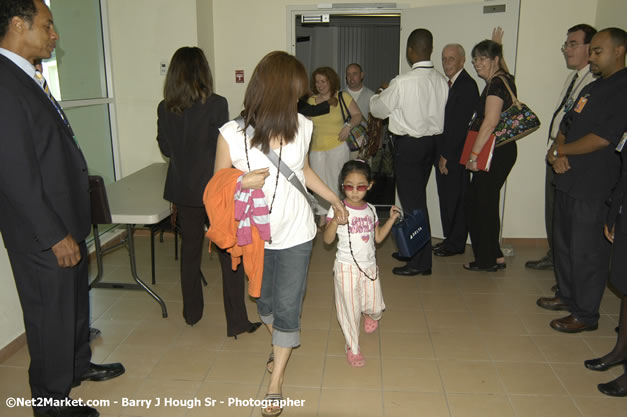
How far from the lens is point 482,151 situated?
390 cm

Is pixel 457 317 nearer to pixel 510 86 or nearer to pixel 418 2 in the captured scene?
pixel 510 86

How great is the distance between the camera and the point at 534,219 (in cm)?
→ 496

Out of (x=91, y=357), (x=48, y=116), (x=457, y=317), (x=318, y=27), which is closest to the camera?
(x=48, y=116)

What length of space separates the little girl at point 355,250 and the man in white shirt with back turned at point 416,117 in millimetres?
1296

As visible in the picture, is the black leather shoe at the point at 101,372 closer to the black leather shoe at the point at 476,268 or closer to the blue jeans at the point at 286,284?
the blue jeans at the point at 286,284

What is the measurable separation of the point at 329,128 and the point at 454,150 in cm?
109

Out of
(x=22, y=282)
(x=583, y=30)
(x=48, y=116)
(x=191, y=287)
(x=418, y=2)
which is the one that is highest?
(x=418, y=2)

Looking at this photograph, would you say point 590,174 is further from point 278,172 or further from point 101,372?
point 101,372

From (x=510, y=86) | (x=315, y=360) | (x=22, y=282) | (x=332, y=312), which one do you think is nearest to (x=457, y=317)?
(x=332, y=312)

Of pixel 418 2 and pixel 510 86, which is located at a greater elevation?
pixel 418 2

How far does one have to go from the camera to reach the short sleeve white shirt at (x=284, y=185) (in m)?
2.15

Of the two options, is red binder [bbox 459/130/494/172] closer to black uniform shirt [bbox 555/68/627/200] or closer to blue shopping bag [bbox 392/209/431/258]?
black uniform shirt [bbox 555/68/627/200]

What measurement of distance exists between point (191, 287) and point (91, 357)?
0.66 metres

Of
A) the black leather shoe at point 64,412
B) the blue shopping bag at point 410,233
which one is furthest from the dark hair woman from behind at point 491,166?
the black leather shoe at point 64,412
